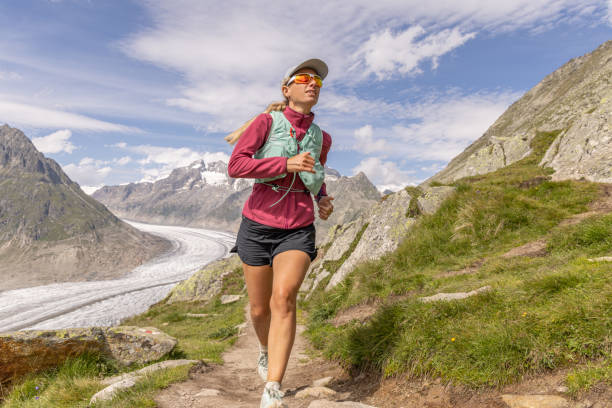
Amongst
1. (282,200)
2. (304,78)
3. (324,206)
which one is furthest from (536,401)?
(304,78)

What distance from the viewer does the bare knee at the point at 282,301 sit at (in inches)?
154

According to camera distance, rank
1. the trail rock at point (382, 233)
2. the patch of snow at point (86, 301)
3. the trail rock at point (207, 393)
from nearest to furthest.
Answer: the trail rock at point (207, 393), the trail rock at point (382, 233), the patch of snow at point (86, 301)

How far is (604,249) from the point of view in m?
6.48

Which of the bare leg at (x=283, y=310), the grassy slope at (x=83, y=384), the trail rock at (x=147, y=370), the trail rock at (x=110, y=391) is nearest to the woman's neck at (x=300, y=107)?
the bare leg at (x=283, y=310)

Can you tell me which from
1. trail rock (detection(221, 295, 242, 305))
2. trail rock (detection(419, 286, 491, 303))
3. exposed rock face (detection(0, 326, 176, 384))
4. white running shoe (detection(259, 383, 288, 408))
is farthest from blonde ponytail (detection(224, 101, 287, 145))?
trail rock (detection(221, 295, 242, 305))

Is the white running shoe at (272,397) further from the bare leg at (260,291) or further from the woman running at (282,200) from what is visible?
the bare leg at (260,291)

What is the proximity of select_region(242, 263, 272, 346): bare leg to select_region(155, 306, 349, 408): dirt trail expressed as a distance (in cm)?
108

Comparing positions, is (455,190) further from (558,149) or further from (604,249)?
(558,149)

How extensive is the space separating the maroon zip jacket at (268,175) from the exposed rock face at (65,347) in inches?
207

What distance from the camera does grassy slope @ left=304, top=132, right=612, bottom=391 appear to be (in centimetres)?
379

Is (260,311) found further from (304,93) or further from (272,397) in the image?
(304,93)

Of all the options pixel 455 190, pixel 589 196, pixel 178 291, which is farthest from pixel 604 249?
pixel 178 291

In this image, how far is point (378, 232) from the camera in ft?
47.2

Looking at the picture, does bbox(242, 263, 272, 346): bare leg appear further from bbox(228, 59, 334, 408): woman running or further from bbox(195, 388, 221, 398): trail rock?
bbox(195, 388, 221, 398): trail rock
